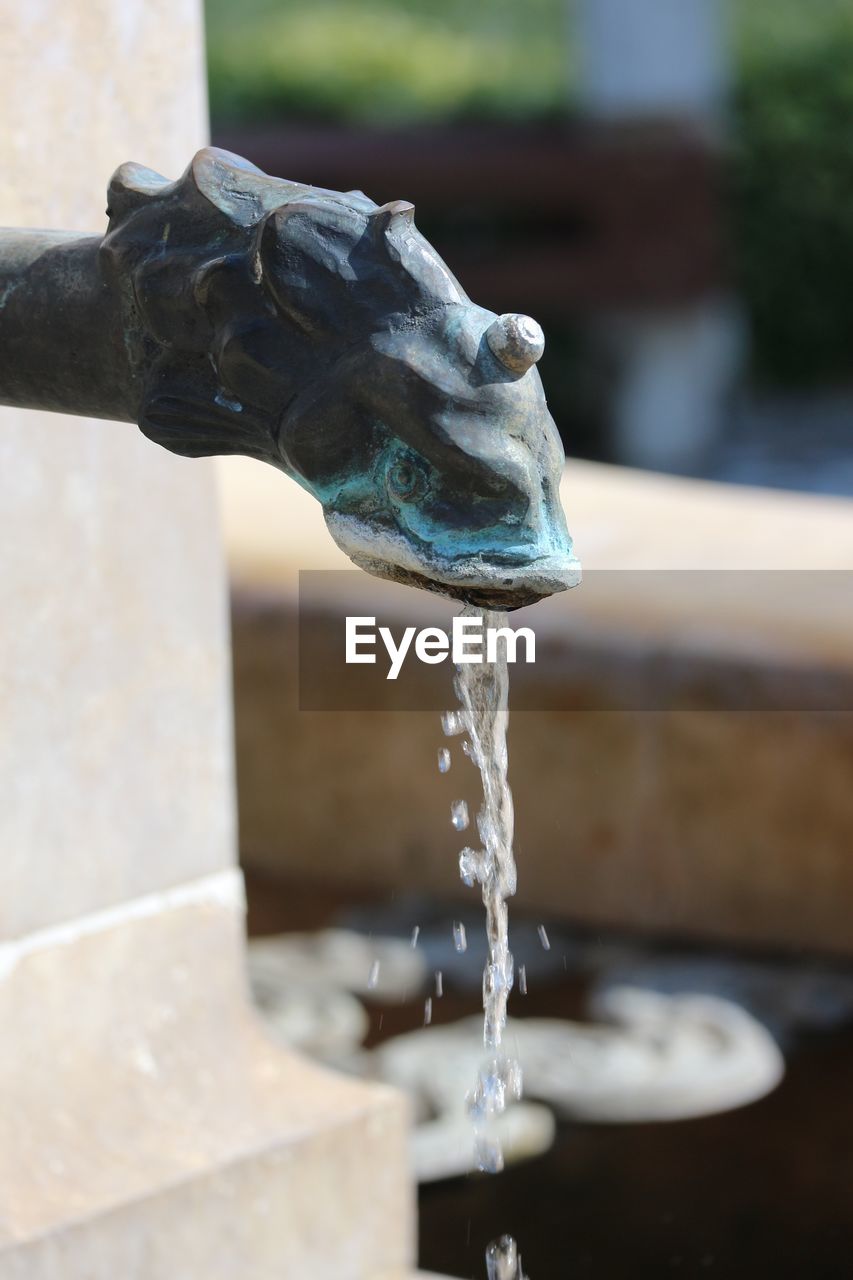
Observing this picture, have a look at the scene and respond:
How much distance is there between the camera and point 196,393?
104 centimetres

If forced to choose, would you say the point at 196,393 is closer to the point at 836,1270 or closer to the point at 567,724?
the point at 836,1270

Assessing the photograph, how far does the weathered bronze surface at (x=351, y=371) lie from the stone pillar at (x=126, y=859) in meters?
0.55

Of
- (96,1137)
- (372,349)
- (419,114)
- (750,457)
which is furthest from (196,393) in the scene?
(419,114)

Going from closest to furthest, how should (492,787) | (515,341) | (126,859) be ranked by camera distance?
(515,341), (492,787), (126,859)

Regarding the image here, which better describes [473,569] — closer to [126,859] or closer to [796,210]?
[126,859]

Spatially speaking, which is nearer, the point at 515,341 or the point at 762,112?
the point at 515,341

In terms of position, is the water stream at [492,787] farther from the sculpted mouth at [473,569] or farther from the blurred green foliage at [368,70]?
the blurred green foliage at [368,70]

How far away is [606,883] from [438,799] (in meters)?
0.28

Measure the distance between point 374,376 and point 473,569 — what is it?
110 mm

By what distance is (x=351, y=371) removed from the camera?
98 centimetres

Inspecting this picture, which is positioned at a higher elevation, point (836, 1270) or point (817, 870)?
point (817, 870)

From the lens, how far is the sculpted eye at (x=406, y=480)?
985 millimetres

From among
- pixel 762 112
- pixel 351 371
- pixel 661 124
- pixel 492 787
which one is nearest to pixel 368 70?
pixel 762 112

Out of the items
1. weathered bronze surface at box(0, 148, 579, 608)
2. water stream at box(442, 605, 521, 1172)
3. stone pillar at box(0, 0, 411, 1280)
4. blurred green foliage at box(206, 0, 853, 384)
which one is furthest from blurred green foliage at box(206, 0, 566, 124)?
weathered bronze surface at box(0, 148, 579, 608)
